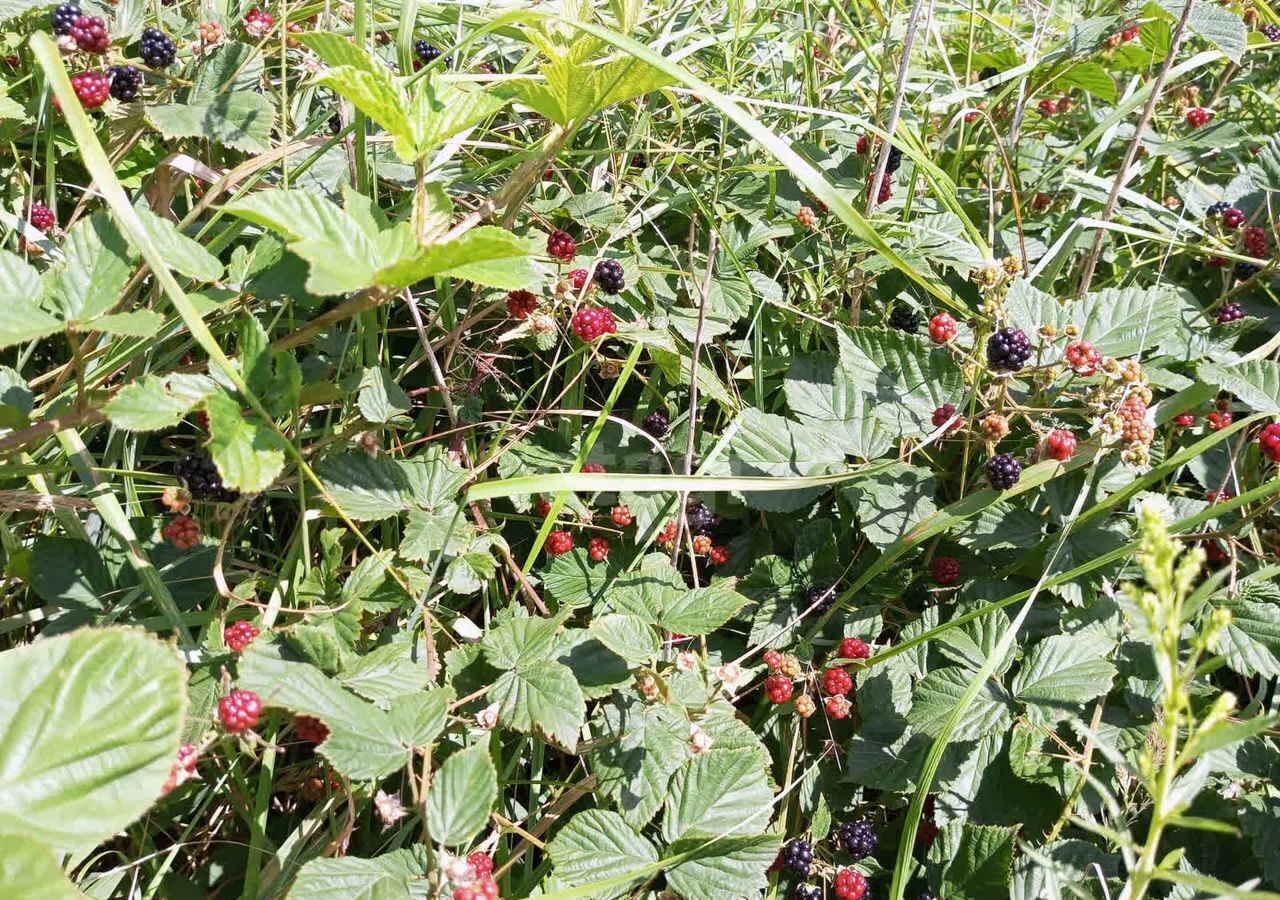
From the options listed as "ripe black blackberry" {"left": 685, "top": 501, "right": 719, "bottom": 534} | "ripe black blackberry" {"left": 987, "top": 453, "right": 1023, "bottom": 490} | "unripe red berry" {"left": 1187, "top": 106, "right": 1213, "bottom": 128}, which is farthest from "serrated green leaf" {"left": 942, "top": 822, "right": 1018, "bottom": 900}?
"unripe red berry" {"left": 1187, "top": 106, "right": 1213, "bottom": 128}

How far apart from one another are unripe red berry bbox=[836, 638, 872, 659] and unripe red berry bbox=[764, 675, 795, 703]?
0.12 metres

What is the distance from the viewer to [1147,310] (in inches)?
73.1

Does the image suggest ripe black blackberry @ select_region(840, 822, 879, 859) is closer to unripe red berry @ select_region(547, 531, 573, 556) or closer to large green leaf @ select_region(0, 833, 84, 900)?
unripe red berry @ select_region(547, 531, 573, 556)

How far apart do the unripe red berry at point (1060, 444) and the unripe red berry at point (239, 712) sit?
1264 millimetres

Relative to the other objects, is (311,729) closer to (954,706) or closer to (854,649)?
(854,649)

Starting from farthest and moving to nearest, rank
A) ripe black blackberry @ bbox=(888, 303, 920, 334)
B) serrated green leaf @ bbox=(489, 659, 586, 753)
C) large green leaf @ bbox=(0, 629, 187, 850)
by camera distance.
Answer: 1. ripe black blackberry @ bbox=(888, 303, 920, 334)
2. serrated green leaf @ bbox=(489, 659, 586, 753)
3. large green leaf @ bbox=(0, 629, 187, 850)

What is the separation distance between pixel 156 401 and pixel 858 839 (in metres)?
1.25

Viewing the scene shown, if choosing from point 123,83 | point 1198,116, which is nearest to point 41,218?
point 123,83

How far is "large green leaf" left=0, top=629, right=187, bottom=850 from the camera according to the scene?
939mm

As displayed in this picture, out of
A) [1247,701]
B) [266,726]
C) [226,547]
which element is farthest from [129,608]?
[1247,701]

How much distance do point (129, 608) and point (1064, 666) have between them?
151 centimetres

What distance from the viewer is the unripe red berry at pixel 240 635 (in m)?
1.38

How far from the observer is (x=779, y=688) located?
1.62 m

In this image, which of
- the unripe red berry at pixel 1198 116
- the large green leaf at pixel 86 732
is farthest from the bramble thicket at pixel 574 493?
the unripe red berry at pixel 1198 116
